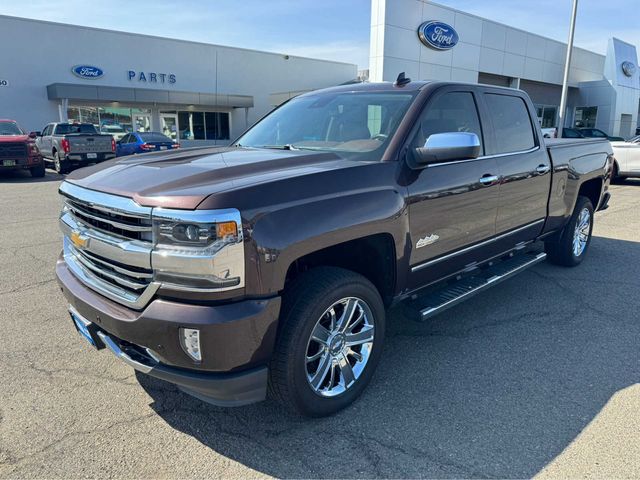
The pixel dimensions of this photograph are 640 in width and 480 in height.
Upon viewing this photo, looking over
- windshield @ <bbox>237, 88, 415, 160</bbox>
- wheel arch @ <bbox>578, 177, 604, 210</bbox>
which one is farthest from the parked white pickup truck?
windshield @ <bbox>237, 88, 415, 160</bbox>

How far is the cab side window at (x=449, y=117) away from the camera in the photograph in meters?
3.45

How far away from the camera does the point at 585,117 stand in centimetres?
3575

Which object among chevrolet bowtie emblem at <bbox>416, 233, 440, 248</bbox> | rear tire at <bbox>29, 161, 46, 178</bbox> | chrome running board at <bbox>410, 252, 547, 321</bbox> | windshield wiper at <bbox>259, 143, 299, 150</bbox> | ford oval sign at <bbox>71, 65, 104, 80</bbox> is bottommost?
rear tire at <bbox>29, 161, 46, 178</bbox>

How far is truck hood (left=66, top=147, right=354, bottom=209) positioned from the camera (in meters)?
2.37

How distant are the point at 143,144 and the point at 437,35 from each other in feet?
46.0

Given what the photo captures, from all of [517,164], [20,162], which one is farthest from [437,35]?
[517,164]

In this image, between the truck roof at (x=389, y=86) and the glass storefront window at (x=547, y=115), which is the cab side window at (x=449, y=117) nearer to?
the truck roof at (x=389, y=86)

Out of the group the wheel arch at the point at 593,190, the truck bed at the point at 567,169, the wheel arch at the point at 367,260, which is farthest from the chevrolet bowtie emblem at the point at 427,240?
the wheel arch at the point at 593,190

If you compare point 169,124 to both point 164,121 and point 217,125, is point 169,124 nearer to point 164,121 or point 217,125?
point 164,121

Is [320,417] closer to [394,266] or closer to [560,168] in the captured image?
[394,266]

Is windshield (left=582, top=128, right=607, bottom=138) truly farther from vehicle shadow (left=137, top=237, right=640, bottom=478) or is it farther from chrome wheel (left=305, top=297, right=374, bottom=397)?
chrome wheel (left=305, top=297, right=374, bottom=397)

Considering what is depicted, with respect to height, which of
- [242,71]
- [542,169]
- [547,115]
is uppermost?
[242,71]

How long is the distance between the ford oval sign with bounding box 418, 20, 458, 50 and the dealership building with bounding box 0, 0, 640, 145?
0.06 m

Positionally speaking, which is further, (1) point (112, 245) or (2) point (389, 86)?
(2) point (389, 86)
